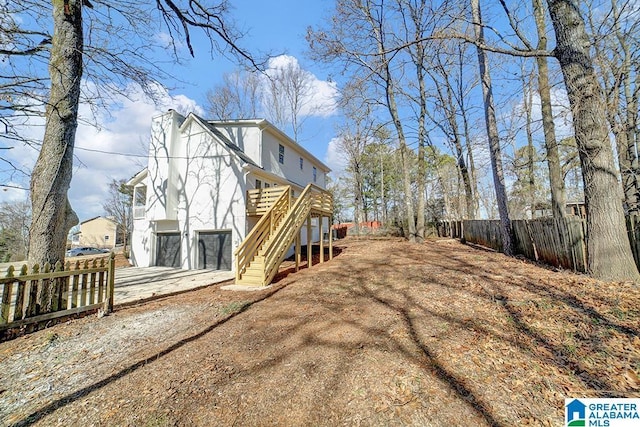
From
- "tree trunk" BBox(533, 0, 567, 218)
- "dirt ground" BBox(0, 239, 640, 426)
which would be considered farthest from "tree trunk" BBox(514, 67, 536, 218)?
"dirt ground" BBox(0, 239, 640, 426)

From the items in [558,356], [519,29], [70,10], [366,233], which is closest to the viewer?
[558,356]

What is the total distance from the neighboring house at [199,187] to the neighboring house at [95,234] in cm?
4243

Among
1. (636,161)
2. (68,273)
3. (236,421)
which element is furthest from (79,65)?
(636,161)

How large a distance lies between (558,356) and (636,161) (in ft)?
33.9

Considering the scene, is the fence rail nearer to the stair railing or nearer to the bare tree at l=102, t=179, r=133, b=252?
the stair railing

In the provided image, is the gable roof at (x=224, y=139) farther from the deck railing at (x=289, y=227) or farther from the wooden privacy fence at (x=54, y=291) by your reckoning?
the wooden privacy fence at (x=54, y=291)

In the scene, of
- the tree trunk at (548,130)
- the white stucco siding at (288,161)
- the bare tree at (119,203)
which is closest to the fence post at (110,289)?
the white stucco siding at (288,161)

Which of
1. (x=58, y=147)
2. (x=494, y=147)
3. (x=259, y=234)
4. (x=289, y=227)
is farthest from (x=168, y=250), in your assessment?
(x=494, y=147)

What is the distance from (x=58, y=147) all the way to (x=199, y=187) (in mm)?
7914

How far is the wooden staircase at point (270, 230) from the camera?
775 cm

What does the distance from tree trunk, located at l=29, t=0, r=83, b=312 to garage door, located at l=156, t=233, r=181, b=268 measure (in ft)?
26.1

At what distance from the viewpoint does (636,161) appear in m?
8.77

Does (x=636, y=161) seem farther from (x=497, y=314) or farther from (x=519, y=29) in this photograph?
(x=497, y=314)

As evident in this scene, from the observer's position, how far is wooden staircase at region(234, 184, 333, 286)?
7.75 meters
